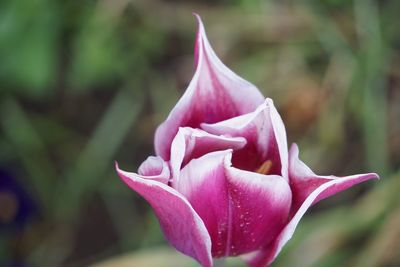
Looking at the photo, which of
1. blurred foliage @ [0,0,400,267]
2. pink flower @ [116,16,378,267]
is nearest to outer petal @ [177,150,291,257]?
pink flower @ [116,16,378,267]

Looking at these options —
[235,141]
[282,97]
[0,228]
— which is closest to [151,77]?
[282,97]

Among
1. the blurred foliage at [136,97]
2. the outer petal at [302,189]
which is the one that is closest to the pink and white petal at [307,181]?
the outer petal at [302,189]

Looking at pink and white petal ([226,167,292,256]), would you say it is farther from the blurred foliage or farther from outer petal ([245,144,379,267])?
the blurred foliage

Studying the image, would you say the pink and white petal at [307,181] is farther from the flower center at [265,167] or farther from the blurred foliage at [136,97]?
the blurred foliage at [136,97]

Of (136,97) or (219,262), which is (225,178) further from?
(136,97)

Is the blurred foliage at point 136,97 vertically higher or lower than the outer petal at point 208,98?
lower

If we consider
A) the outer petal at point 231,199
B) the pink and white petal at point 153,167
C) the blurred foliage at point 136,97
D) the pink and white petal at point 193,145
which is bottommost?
the blurred foliage at point 136,97

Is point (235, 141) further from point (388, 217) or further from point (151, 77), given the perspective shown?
point (151, 77)
